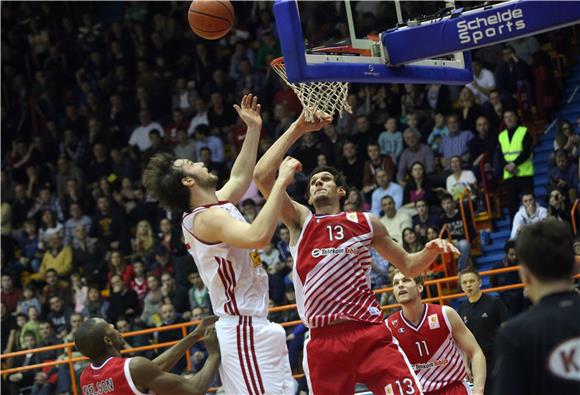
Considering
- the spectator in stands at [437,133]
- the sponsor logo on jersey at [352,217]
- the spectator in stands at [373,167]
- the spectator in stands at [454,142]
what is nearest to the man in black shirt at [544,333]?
the sponsor logo on jersey at [352,217]

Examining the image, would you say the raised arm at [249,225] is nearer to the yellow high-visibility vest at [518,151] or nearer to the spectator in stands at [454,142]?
the yellow high-visibility vest at [518,151]

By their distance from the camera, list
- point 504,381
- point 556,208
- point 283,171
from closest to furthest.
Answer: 1. point 504,381
2. point 283,171
3. point 556,208

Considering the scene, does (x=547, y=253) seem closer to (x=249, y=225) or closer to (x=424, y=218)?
(x=249, y=225)

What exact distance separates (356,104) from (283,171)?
Answer: 1078 cm

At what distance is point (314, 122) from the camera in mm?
7238

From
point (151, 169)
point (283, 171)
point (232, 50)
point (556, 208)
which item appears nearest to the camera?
point (283, 171)

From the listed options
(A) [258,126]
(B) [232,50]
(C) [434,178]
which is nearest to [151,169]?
(A) [258,126]

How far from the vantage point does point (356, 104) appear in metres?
16.5

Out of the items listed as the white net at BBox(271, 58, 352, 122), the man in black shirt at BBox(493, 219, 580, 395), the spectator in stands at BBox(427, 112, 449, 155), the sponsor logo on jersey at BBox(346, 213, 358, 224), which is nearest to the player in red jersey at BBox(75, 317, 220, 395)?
the sponsor logo on jersey at BBox(346, 213, 358, 224)

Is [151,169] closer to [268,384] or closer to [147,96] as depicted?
[268,384]

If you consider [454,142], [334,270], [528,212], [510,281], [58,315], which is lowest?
[510,281]

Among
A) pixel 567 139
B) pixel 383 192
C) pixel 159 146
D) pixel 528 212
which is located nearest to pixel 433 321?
pixel 528 212

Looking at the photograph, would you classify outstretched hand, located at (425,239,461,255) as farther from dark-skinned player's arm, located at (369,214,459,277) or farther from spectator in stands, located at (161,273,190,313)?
spectator in stands, located at (161,273,190,313)

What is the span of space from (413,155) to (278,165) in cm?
844
